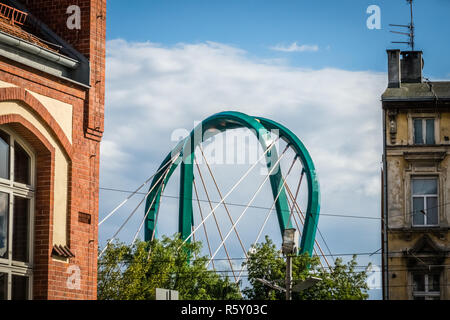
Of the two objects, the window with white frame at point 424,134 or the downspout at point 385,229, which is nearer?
the downspout at point 385,229

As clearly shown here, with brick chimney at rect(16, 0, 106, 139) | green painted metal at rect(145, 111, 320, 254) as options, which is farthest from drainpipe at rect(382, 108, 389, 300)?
brick chimney at rect(16, 0, 106, 139)

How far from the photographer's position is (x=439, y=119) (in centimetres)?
3544

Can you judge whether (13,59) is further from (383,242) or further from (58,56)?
(383,242)

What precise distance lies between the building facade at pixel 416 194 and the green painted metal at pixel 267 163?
822 cm

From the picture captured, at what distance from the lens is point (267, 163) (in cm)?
4488

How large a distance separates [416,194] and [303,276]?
1160cm

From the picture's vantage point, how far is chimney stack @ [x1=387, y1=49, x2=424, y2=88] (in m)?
37.3

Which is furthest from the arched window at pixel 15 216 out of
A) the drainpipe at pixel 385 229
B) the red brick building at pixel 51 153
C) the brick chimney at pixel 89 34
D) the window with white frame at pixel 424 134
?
the window with white frame at pixel 424 134

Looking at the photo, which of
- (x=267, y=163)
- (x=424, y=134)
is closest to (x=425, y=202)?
(x=424, y=134)

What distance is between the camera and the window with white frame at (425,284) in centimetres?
3391

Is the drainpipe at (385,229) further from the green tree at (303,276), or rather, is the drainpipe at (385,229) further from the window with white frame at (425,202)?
the green tree at (303,276)

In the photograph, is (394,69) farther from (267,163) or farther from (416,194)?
(267,163)

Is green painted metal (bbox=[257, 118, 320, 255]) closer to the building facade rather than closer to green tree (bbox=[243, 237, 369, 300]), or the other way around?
green tree (bbox=[243, 237, 369, 300])

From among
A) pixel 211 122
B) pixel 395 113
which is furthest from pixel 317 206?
pixel 395 113
